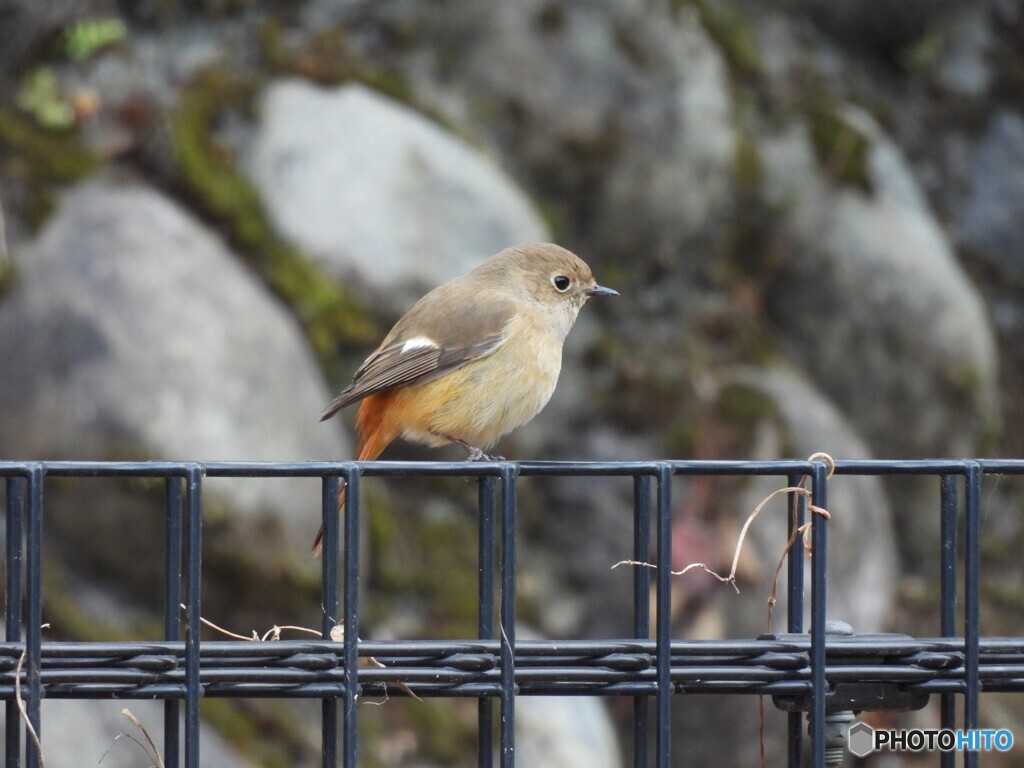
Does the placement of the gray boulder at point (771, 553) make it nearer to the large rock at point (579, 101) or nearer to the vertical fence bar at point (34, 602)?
the large rock at point (579, 101)

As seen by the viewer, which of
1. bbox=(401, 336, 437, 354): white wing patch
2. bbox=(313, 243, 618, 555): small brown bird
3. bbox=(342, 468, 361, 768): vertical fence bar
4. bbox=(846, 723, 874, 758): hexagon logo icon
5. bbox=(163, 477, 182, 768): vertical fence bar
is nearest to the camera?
bbox=(342, 468, 361, 768): vertical fence bar

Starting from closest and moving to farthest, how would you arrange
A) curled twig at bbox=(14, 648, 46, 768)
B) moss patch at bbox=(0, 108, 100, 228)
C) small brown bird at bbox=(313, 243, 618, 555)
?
curled twig at bbox=(14, 648, 46, 768) → small brown bird at bbox=(313, 243, 618, 555) → moss patch at bbox=(0, 108, 100, 228)

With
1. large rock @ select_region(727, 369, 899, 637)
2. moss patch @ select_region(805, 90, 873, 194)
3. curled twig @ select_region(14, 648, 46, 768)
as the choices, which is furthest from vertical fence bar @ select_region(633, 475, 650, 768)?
moss patch @ select_region(805, 90, 873, 194)

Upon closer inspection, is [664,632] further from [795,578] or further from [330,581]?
[330,581]

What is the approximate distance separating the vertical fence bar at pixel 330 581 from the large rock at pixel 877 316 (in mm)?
6506

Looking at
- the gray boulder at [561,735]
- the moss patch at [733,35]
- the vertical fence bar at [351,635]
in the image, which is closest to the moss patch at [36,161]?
the gray boulder at [561,735]

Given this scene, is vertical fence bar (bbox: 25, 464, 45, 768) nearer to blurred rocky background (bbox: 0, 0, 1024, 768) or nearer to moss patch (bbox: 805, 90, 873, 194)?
blurred rocky background (bbox: 0, 0, 1024, 768)

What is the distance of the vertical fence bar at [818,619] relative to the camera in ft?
6.84

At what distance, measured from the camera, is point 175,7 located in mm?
7418

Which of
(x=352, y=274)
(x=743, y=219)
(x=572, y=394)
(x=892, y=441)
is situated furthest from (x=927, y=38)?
(x=352, y=274)

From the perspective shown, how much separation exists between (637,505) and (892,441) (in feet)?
21.0

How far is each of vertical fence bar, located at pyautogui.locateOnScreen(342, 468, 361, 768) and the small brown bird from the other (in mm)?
1996

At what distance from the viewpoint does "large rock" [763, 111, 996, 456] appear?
8.21 meters

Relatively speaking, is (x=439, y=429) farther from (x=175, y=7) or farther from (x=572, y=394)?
(x=175, y=7)
